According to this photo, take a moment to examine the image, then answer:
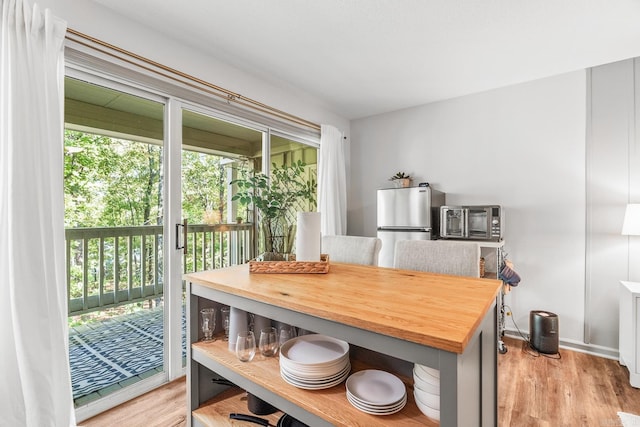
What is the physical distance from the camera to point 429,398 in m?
0.92

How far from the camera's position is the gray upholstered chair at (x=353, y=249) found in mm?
1890

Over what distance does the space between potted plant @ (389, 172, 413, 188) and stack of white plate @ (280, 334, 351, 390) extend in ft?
8.53

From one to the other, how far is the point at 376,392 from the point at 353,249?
3.26 ft

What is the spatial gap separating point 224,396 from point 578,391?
230cm

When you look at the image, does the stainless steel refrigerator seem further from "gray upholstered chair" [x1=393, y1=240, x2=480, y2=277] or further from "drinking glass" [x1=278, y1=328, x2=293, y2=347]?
"drinking glass" [x1=278, y1=328, x2=293, y2=347]

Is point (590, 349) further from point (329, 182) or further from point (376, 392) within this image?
point (329, 182)

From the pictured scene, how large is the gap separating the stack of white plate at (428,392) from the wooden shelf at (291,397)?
0.02m

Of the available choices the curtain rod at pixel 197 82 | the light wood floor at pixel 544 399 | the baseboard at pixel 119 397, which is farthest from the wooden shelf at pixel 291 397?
the curtain rod at pixel 197 82

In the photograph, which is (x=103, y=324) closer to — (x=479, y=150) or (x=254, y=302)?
(x=254, y=302)

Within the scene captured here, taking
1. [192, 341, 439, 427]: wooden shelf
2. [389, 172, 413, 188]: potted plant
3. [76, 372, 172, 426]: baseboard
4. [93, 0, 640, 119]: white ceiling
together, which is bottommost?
[76, 372, 172, 426]: baseboard

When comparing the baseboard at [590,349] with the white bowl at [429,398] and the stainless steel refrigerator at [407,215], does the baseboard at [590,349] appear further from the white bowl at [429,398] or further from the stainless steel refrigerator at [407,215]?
the white bowl at [429,398]

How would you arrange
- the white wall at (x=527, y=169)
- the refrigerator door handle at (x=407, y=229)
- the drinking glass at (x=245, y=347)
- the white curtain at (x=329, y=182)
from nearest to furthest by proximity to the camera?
the drinking glass at (x=245, y=347), the white wall at (x=527, y=169), the refrigerator door handle at (x=407, y=229), the white curtain at (x=329, y=182)

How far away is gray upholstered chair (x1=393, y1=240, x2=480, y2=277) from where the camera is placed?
1.59 m

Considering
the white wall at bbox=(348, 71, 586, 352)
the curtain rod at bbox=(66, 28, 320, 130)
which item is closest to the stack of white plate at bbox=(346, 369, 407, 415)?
the curtain rod at bbox=(66, 28, 320, 130)
